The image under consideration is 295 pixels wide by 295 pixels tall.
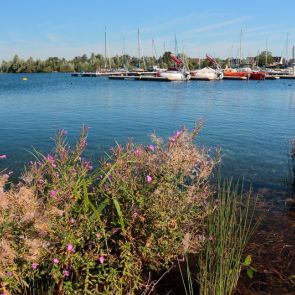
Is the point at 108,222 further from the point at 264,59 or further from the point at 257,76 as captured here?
the point at 264,59

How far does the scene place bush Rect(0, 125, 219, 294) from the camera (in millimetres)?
3580

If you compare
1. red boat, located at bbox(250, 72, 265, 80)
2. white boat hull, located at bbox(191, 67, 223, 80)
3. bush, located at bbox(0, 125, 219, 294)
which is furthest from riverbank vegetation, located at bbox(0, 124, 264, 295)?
red boat, located at bbox(250, 72, 265, 80)

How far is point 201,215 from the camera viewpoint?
4957 millimetres

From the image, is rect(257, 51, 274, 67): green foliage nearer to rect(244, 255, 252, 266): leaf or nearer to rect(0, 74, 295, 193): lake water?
rect(0, 74, 295, 193): lake water

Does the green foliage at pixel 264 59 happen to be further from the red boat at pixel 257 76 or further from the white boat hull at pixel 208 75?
the white boat hull at pixel 208 75

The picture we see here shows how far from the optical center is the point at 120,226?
4.34 meters

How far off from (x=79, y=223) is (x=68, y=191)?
0.40m

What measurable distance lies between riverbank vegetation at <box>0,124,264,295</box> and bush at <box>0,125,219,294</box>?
0.01 metres

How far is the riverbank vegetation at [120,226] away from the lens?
3.74 m

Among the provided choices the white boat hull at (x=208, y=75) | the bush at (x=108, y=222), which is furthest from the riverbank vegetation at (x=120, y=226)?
the white boat hull at (x=208, y=75)

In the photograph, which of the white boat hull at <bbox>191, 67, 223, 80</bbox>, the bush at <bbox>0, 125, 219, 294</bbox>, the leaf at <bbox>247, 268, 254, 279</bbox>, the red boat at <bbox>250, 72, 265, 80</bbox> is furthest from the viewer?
the red boat at <bbox>250, 72, 265, 80</bbox>

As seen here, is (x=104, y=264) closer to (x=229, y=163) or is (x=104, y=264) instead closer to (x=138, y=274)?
(x=138, y=274)

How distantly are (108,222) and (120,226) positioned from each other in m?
0.22

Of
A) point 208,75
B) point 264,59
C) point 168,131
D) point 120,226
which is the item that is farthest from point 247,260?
point 264,59
